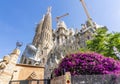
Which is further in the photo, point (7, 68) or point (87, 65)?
point (7, 68)

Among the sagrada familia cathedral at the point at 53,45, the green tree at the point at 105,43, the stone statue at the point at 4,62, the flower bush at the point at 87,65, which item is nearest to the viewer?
the flower bush at the point at 87,65

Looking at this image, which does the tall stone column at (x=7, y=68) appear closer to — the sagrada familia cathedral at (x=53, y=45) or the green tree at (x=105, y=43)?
the green tree at (x=105, y=43)

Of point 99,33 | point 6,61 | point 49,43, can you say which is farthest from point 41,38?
point 6,61

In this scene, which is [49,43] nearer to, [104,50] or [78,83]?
[104,50]

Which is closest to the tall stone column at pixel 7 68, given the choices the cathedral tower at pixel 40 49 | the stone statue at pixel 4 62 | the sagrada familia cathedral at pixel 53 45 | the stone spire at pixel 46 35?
the stone statue at pixel 4 62

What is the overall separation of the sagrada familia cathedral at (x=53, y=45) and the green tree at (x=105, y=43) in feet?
87.2

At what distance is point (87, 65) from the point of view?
10.8 metres

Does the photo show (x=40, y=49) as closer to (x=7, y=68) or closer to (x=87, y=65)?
(x=7, y=68)

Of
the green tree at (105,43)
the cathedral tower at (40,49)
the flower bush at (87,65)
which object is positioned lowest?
the flower bush at (87,65)

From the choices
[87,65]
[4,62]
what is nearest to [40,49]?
[4,62]

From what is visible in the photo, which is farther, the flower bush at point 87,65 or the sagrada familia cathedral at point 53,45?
the sagrada familia cathedral at point 53,45

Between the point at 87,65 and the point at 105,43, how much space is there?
25.7ft

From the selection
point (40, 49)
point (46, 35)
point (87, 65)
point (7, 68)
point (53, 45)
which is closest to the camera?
point (87, 65)

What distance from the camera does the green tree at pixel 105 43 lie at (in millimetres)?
16953
